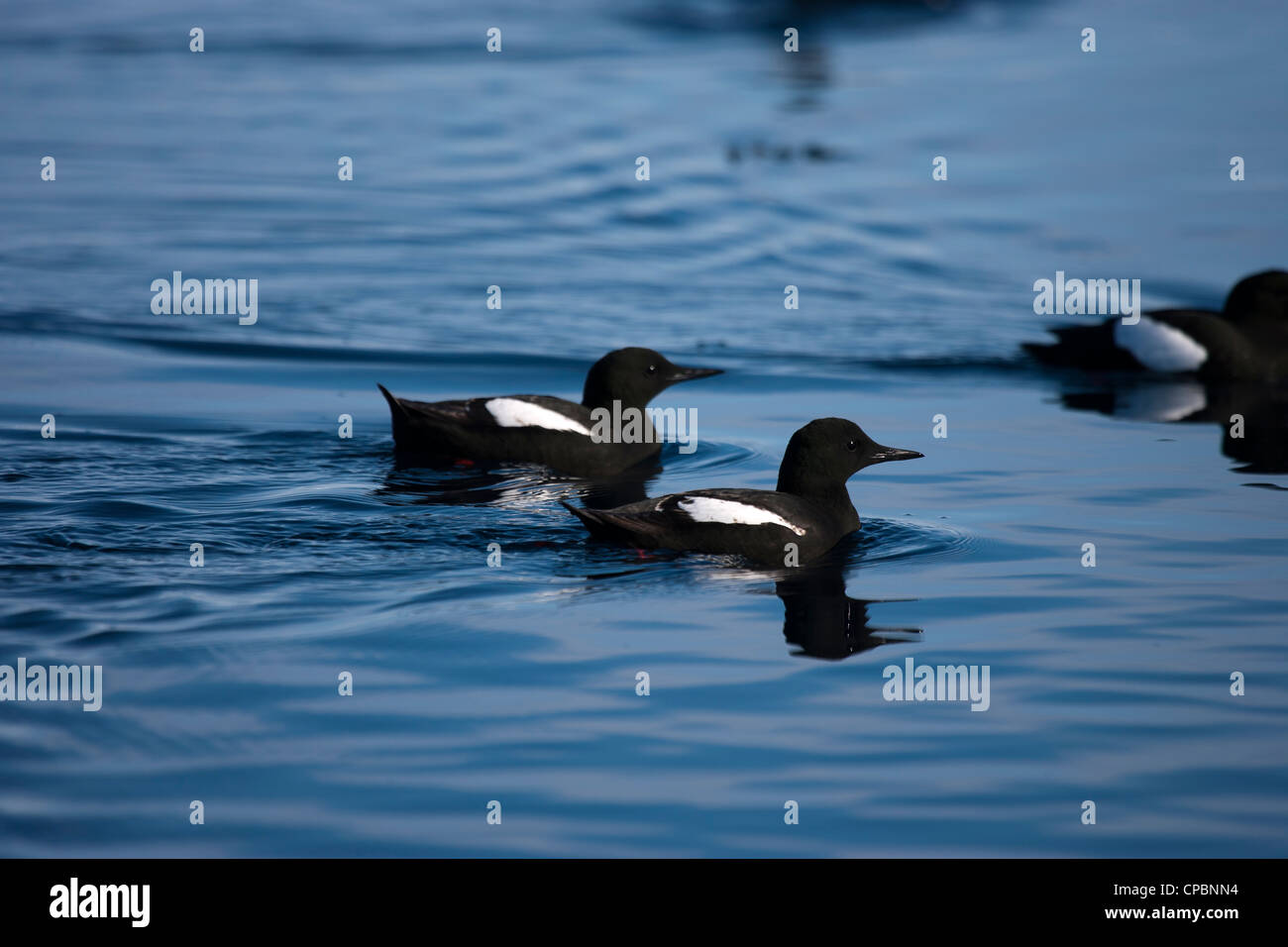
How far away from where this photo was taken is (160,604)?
811 centimetres

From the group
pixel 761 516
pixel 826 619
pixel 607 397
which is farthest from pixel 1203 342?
pixel 826 619

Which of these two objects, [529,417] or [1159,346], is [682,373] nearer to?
[529,417]

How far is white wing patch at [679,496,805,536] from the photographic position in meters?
8.99

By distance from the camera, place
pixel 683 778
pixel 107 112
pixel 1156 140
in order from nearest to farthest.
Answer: pixel 683 778
pixel 1156 140
pixel 107 112

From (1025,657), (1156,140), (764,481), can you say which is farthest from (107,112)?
(1025,657)

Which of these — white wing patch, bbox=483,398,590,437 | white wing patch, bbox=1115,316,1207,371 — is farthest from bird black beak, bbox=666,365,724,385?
white wing patch, bbox=1115,316,1207,371

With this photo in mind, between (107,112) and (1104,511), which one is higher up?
(107,112)

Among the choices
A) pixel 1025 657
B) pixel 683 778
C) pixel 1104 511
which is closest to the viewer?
pixel 683 778

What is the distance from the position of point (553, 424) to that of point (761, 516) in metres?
2.72

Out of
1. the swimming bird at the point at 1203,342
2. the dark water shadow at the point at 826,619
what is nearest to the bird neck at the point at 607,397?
the dark water shadow at the point at 826,619

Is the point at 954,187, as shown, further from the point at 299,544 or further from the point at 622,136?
the point at 299,544

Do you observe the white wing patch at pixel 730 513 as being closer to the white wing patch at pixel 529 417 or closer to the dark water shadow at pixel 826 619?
the dark water shadow at pixel 826 619

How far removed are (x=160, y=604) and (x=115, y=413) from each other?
4.73m

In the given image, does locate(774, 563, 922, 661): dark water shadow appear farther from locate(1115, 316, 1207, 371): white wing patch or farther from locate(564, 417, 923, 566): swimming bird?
locate(1115, 316, 1207, 371): white wing patch
